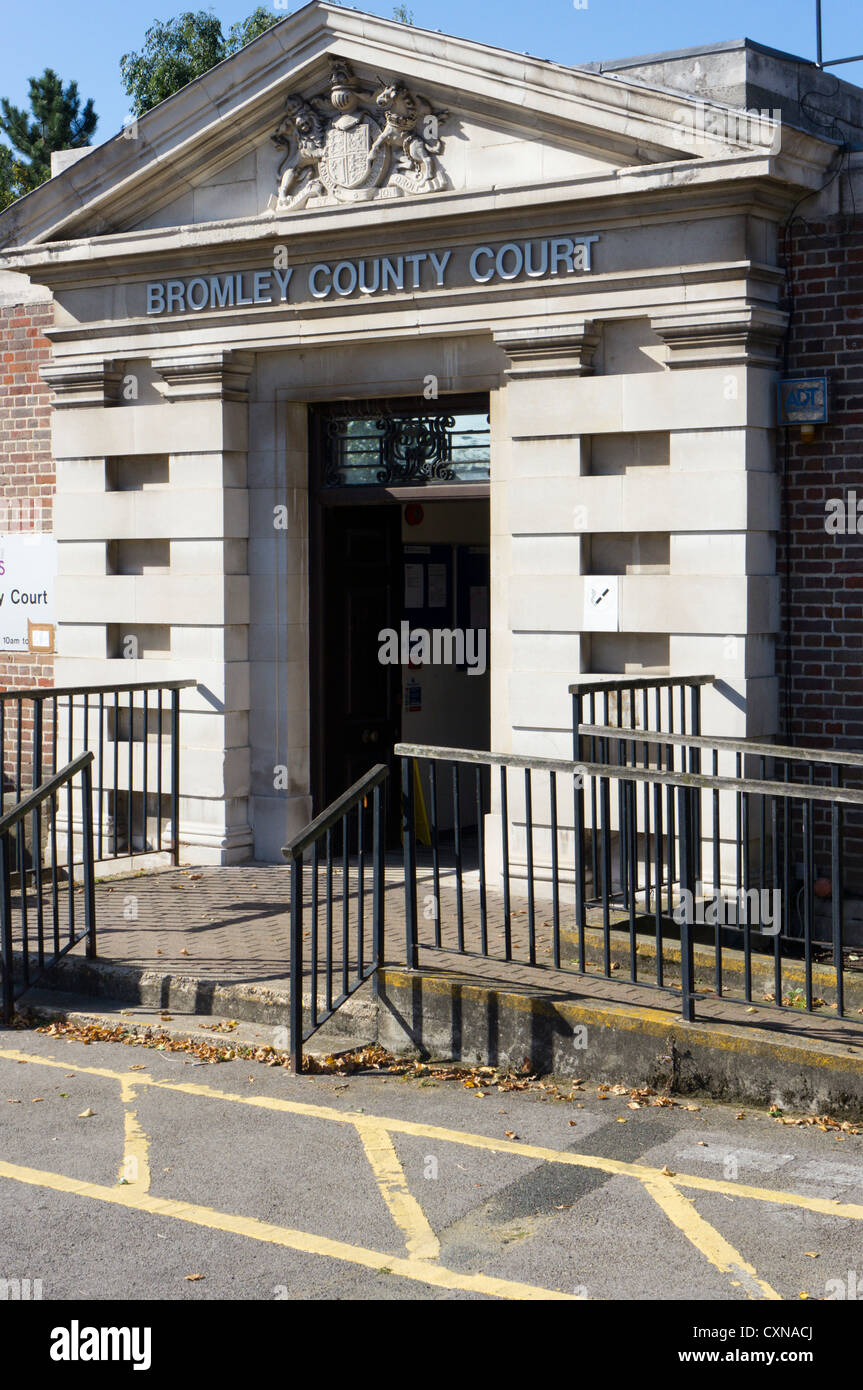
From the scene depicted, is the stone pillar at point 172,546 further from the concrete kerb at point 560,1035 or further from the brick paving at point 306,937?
the concrete kerb at point 560,1035

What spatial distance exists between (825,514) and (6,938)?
17.2ft

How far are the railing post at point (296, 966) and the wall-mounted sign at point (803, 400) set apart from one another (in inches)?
167

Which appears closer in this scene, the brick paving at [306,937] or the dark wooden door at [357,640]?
the brick paving at [306,937]

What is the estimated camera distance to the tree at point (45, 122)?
44.7 meters

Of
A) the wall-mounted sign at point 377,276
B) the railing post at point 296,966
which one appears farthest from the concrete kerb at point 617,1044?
the wall-mounted sign at point 377,276

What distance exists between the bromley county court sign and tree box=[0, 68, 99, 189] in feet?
118

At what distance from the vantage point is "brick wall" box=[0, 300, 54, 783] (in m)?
12.4

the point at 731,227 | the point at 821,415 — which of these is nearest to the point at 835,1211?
the point at 821,415

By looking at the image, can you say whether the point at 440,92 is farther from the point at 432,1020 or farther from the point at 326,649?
the point at 432,1020

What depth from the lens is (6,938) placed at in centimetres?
784

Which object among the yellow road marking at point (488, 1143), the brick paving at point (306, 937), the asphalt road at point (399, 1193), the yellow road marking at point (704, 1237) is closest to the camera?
the yellow road marking at point (704, 1237)

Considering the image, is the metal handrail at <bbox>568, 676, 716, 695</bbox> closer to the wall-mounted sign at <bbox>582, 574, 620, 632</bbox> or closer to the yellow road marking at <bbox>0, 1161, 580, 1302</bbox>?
the wall-mounted sign at <bbox>582, 574, 620, 632</bbox>

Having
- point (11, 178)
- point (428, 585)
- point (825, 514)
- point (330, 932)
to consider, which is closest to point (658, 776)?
point (330, 932)

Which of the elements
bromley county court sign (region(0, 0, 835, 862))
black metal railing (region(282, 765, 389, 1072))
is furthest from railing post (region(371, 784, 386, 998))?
bromley county court sign (region(0, 0, 835, 862))
